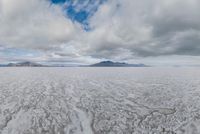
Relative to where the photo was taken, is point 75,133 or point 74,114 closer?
point 75,133

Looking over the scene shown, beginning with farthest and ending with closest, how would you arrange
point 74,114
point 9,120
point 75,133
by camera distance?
point 74,114 < point 9,120 < point 75,133

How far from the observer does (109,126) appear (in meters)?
9.06

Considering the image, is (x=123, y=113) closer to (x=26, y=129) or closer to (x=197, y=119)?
(x=197, y=119)

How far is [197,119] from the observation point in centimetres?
1012

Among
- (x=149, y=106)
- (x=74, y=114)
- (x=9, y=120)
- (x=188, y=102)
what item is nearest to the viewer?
(x=9, y=120)

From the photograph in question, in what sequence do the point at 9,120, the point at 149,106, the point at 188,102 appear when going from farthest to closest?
the point at 188,102, the point at 149,106, the point at 9,120

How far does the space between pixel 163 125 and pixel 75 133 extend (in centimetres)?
552

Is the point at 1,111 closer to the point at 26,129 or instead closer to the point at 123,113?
the point at 26,129

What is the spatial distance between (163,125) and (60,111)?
7.81 m

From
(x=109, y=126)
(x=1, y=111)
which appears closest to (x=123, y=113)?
(x=109, y=126)

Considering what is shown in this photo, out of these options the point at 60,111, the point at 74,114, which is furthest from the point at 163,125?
the point at 60,111

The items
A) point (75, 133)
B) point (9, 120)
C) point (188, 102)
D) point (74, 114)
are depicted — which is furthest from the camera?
point (188, 102)

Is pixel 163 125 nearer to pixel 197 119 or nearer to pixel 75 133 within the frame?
pixel 197 119

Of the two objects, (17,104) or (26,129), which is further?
(17,104)
